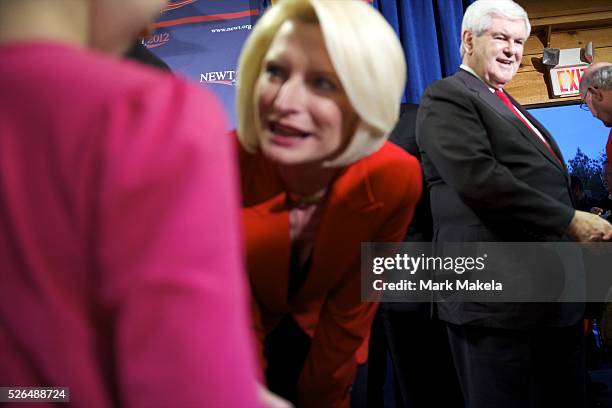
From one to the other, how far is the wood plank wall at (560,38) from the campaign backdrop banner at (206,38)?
5.05ft

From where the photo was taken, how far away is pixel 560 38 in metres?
3.30

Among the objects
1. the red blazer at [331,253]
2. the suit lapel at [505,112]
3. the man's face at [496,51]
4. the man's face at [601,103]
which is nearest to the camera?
the red blazer at [331,253]

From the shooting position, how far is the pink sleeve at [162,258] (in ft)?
1.19

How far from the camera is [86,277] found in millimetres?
393

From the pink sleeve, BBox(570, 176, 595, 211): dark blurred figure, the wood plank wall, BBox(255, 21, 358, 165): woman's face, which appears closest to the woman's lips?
BBox(255, 21, 358, 165): woman's face

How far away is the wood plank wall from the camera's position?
3.15 meters

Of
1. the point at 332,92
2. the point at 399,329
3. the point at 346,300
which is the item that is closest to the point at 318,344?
the point at 346,300

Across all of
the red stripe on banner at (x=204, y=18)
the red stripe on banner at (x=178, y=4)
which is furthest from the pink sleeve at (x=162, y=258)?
the red stripe on banner at (x=178, y=4)

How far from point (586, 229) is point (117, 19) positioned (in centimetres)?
122

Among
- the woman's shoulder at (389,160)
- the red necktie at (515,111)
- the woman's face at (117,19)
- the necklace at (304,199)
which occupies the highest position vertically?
the woman's face at (117,19)

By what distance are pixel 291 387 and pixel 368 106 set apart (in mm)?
518

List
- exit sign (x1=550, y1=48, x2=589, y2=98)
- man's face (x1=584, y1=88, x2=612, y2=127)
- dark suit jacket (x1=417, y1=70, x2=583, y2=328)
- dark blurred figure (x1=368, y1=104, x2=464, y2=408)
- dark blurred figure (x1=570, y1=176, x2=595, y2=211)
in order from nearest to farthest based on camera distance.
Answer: dark suit jacket (x1=417, y1=70, x2=583, y2=328) → dark blurred figure (x1=368, y1=104, x2=464, y2=408) → man's face (x1=584, y1=88, x2=612, y2=127) → dark blurred figure (x1=570, y1=176, x2=595, y2=211) → exit sign (x1=550, y1=48, x2=589, y2=98)

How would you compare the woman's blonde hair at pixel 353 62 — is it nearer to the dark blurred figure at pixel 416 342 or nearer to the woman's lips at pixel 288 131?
the woman's lips at pixel 288 131

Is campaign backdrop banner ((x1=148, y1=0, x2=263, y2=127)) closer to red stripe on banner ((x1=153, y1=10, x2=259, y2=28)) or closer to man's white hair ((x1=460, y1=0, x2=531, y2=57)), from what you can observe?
red stripe on banner ((x1=153, y1=10, x2=259, y2=28))
